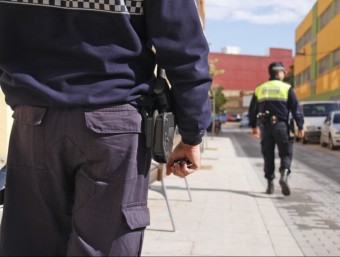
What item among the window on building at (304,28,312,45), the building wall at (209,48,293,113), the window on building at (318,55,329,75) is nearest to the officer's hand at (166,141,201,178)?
the window on building at (318,55,329,75)

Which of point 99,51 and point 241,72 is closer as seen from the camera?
point 99,51

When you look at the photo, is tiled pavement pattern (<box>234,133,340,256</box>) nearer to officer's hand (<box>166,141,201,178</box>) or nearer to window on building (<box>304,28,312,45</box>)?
window on building (<box>304,28,312,45</box>)

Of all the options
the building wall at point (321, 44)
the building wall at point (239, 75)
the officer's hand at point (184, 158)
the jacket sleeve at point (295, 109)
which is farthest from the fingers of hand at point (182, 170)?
the building wall at point (239, 75)

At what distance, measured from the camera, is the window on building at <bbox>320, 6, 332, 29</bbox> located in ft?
13.3

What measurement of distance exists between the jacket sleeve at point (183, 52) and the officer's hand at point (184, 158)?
14 centimetres

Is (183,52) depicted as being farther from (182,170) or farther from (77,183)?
(77,183)

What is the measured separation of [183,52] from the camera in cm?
203

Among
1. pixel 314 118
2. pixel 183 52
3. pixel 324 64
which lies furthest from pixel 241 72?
pixel 183 52

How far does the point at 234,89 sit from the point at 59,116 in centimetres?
7032

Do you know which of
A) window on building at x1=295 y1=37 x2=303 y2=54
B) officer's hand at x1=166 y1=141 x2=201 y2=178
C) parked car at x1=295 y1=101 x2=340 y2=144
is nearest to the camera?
officer's hand at x1=166 y1=141 x2=201 y2=178

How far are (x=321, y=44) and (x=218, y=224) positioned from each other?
7.11 ft

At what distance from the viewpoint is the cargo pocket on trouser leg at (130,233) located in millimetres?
1990

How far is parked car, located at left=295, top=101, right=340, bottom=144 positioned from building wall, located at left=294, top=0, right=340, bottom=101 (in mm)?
17030

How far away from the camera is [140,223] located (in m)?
2.03
